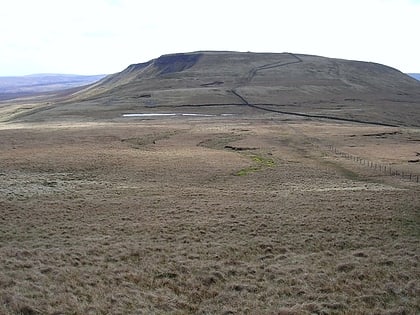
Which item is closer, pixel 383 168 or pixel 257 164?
pixel 383 168

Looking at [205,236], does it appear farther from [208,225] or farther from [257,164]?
[257,164]

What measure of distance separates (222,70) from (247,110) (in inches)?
3485

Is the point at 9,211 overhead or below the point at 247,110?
below

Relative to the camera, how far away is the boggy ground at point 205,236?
14.7 m

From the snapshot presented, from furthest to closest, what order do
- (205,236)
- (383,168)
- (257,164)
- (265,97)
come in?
(265,97) < (257,164) < (383,168) < (205,236)

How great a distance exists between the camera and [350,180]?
37.0m

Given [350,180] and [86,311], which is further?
[350,180]

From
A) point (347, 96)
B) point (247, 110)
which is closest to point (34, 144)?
point (247, 110)

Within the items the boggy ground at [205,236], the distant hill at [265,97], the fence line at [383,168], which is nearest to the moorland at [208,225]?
the boggy ground at [205,236]

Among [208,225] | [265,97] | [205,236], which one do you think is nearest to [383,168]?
[208,225]

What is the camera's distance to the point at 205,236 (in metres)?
21.7

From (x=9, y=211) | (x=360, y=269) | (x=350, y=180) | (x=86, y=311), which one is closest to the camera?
(x=86, y=311)

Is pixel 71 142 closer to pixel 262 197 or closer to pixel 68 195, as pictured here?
pixel 68 195

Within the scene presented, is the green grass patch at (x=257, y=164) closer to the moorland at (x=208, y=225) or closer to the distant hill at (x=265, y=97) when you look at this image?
the moorland at (x=208, y=225)
